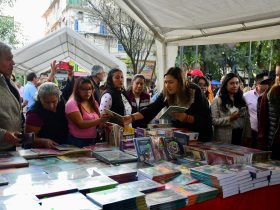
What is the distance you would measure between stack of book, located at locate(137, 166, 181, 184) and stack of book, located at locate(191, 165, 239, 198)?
142mm

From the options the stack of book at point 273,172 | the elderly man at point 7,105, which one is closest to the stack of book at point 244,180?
the stack of book at point 273,172

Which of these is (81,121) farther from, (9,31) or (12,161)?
(9,31)

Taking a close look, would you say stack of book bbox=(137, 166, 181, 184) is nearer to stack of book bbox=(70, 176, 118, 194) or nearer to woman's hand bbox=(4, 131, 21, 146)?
stack of book bbox=(70, 176, 118, 194)

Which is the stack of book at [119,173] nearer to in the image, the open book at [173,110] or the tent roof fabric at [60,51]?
the open book at [173,110]

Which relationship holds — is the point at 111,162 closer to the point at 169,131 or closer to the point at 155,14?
the point at 169,131

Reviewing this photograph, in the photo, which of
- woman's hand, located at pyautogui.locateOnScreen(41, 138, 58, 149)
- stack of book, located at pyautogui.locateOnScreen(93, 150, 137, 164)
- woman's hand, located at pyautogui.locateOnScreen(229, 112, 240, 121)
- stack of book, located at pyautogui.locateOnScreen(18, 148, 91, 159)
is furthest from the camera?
woman's hand, located at pyautogui.locateOnScreen(229, 112, 240, 121)

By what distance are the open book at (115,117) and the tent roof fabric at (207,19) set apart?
148 cm

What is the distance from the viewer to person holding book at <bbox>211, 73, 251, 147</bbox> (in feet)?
10.3

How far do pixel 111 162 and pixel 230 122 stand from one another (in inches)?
60.3

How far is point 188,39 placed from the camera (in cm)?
445

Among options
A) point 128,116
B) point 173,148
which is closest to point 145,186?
point 173,148

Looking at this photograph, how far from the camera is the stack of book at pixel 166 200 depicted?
147 cm

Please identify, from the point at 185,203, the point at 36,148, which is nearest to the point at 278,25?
the point at 185,203

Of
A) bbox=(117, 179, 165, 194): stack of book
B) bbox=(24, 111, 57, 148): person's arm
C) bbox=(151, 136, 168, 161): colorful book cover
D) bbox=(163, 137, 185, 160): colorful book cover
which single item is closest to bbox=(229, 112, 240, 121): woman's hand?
bbox=(163, 137, 185, 160): colorful book cover
